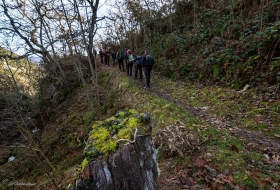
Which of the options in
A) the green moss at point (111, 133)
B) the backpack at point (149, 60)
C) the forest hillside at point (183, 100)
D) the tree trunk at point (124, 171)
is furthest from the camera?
the backpack at point (149, 60)

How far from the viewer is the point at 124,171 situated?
6.79 feet

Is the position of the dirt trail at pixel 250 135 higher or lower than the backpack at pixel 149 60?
lower

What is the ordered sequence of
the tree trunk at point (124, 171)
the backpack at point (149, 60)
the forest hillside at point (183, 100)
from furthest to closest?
1. the backpack at point (149, 60)
2. the forest hillside at point (183, 100)
3. the tree trunk at point (124, 171)

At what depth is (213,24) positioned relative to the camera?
1163 cm

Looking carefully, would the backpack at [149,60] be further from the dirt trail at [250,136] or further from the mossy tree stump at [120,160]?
the mossy tree stump at [120,160]

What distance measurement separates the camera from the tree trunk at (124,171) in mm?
1943

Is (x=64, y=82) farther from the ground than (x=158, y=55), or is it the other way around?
(x=158, y=55)

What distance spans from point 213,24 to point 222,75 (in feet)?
17.2

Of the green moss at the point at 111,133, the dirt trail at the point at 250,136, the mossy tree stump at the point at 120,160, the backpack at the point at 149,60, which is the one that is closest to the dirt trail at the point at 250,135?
the dirt trail at the point at 250,136

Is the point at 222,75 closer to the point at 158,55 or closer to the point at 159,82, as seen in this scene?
the point at 159,82

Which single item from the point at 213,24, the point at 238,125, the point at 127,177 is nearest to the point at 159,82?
the point at 213,24

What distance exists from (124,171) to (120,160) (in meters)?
0.17

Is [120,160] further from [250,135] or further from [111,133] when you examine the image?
[250,135]

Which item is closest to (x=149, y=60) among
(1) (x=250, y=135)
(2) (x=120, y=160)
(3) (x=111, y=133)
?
(1) (x=250, y=135)
